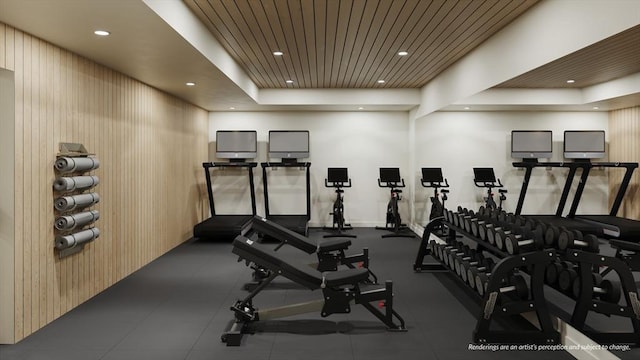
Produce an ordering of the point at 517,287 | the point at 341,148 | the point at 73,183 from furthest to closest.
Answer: the point at 341,148 → the point at 73,183 → the point at 517,287

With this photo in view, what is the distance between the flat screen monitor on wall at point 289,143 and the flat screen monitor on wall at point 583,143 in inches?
202

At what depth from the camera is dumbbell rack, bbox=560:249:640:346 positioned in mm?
3100

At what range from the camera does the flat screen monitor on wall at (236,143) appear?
853cm

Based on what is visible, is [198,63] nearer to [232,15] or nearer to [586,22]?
[232,15]

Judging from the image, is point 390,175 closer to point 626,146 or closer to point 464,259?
point 464,259

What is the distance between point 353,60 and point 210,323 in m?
3.76

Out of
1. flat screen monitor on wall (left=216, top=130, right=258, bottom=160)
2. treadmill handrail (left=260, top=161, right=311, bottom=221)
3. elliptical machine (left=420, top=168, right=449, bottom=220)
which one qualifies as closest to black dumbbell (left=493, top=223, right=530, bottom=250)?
elliptical machine (left=420, top=168, right=449, bottom=220)

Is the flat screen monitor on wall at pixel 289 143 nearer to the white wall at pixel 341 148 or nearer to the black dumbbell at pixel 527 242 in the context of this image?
the white wall at pixel 341 148

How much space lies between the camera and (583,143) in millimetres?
8438

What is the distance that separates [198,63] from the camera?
454 cm

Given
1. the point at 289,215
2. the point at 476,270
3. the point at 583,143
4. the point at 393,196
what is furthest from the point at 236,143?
the point at 583,143

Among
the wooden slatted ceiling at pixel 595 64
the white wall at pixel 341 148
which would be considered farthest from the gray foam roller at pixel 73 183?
the white wall at pixel 341 148

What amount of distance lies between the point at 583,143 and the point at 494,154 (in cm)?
165

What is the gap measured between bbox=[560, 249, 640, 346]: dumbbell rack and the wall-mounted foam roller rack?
4.09 meters
